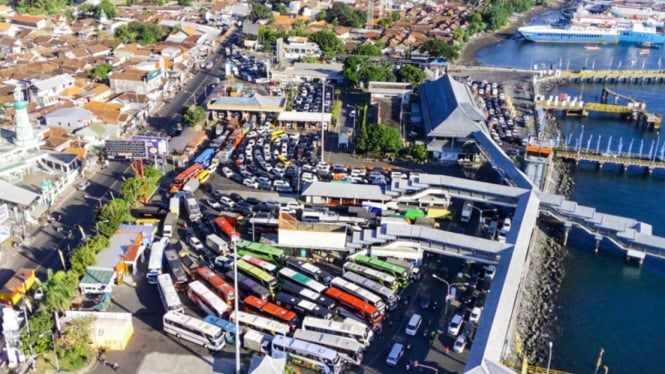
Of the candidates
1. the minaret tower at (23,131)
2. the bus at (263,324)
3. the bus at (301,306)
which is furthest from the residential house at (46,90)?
the bus at (263,324)

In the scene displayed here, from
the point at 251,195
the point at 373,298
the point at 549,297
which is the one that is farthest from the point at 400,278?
the point at 251,195

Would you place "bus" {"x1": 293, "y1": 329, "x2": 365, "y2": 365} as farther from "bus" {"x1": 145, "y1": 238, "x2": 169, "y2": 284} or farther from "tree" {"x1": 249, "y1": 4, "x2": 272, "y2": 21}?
"tree" {"x1": 249, "y1": 4, "x2": 272, "y2": 21}

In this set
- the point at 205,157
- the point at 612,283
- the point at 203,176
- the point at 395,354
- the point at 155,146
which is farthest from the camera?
the point at 205,157

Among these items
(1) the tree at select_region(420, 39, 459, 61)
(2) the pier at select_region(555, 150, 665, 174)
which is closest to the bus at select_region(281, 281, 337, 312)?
(2) the pier at select_region(555, 150, 665, 174)

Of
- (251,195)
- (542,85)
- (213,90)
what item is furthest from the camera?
(542,85)

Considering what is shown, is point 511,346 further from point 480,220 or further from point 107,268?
point 107,268

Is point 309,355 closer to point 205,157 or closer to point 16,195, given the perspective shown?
point 205,157

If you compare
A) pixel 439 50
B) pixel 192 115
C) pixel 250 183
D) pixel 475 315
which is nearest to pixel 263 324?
pixel 475 315
